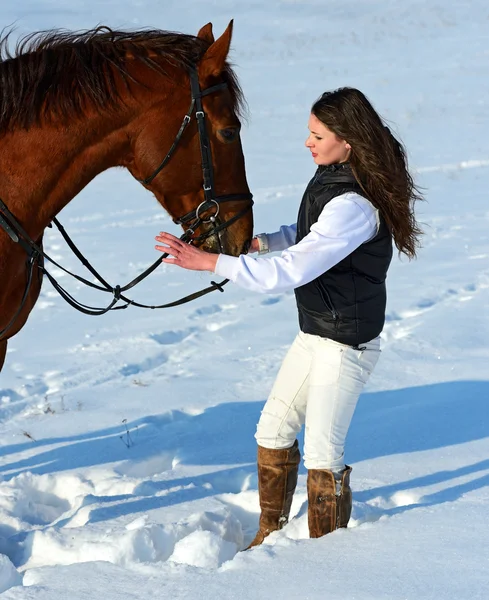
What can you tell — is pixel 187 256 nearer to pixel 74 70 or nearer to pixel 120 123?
pixel 120 123

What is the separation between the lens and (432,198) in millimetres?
9867

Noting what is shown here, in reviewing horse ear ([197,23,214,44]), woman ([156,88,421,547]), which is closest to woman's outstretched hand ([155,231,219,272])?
woman ([156,88,421,547])

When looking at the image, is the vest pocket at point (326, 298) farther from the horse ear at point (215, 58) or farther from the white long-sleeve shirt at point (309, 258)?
the horse ear at point (215, 58)

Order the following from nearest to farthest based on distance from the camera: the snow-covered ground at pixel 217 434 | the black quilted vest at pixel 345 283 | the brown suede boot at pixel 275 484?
the snow-covered ground at pixel 217 434 < the black quilted vest at pixel 345 283 < the brown suede boot at pixel 275 484

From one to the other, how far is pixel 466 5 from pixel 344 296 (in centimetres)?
2328

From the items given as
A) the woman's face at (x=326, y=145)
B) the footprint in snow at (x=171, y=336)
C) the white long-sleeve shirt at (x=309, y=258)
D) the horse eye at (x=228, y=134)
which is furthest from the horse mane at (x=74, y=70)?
the footprint in snow at (x=171, y=336)

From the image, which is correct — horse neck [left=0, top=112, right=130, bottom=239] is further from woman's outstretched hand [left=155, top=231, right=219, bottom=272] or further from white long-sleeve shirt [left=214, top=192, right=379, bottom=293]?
white long-sleeve shirt [left=214, top=192, right=379, bottom=293]

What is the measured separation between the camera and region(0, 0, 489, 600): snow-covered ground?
8.77 ft

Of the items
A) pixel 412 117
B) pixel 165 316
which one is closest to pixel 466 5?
pixel 412 117

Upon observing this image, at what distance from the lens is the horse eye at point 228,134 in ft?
9.66

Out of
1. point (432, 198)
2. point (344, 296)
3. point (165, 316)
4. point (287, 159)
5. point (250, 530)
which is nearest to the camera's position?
point (344, 296)

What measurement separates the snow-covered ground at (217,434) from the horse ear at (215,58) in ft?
5.59

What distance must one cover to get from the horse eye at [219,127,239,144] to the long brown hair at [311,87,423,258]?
32cm

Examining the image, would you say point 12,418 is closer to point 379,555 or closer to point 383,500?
point 383,500
